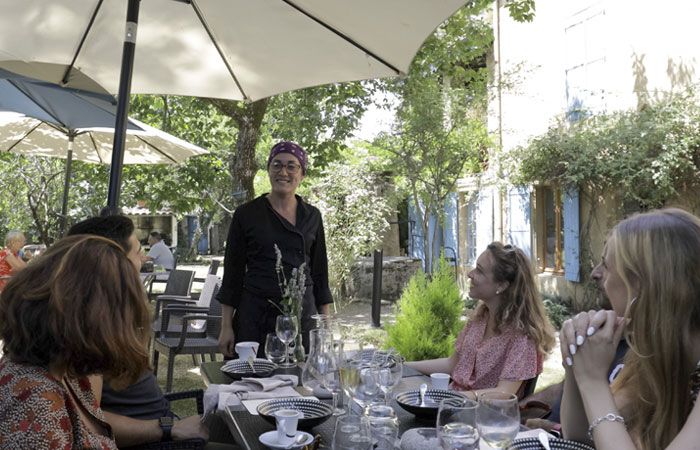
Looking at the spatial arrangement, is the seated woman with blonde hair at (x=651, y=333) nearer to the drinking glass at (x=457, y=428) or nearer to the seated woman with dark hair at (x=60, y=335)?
the drinking glass at (x=457, y=428)

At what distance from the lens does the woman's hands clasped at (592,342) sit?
161cm

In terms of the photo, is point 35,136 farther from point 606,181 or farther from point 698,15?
point 698,15

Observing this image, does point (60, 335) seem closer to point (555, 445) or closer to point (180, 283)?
point (555, 445)

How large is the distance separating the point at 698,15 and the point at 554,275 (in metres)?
4.71

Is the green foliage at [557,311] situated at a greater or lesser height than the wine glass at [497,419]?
lesser

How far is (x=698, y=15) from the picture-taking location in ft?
27.8

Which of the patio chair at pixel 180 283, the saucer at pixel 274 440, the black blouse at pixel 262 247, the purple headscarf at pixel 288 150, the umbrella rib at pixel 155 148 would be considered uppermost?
the umbrella rib at pixel 155 148

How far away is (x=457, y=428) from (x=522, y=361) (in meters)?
1.25

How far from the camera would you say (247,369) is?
279 cm

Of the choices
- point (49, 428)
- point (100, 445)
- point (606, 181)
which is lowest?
point (100, 445)

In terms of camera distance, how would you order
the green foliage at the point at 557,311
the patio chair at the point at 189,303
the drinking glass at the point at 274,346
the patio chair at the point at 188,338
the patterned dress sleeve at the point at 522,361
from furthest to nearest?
the green foliage at the point at 557,311 < the patio chair at the point at 189,303 < the patio chair at the point at 188,338 < the drinking glass at the point at 274,346 < the patterned dress sleeve at the point at 522,361

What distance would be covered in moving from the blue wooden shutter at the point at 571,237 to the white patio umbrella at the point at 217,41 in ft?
24.8

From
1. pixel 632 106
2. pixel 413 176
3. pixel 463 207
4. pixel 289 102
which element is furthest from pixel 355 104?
pixel 463 207

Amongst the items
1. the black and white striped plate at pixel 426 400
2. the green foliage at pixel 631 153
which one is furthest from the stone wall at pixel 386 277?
the black and white striped plate at pixel 426 400
